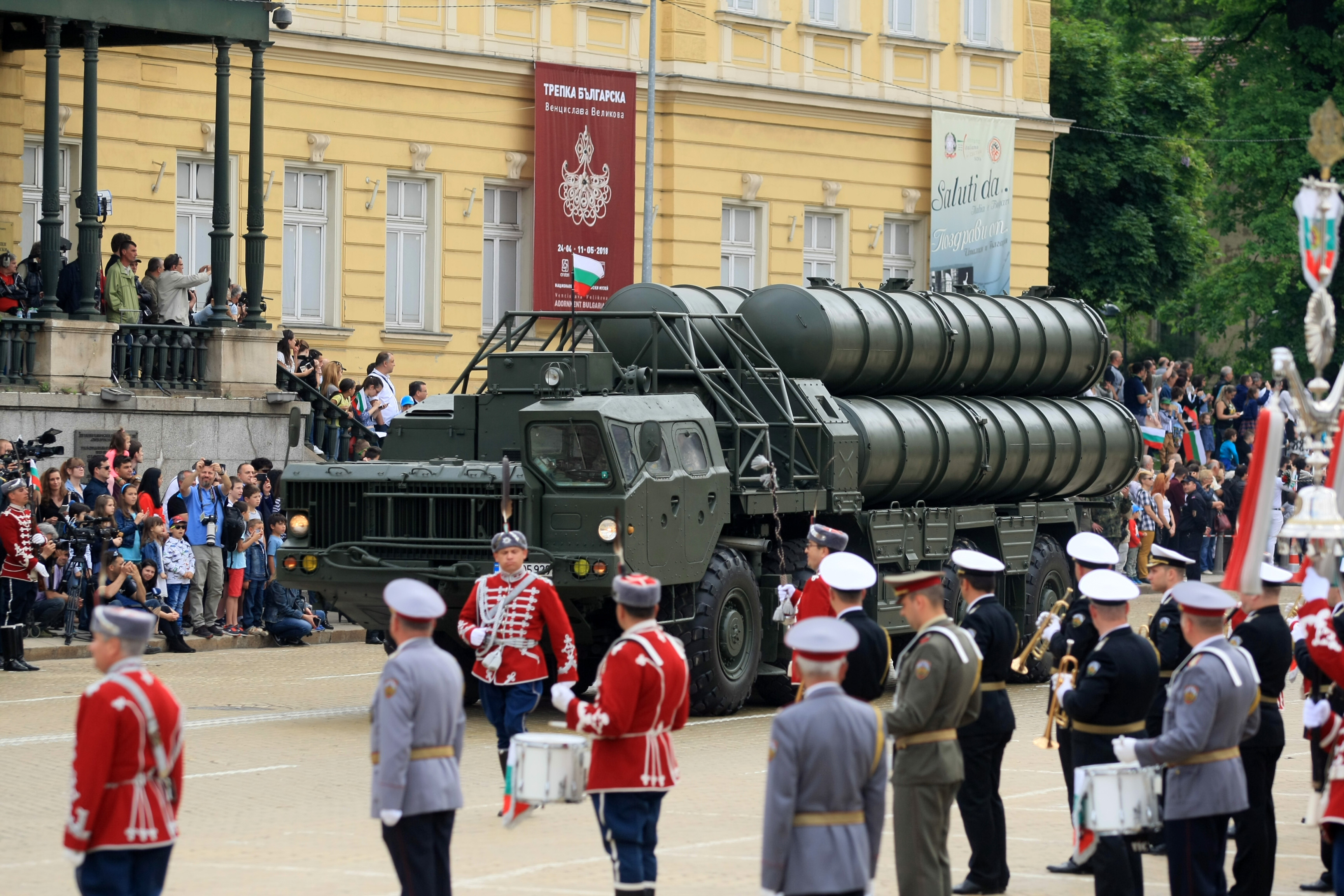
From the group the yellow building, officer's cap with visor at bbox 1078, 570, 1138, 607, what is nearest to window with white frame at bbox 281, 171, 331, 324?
the yellow building

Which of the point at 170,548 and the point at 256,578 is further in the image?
the point at 256,578

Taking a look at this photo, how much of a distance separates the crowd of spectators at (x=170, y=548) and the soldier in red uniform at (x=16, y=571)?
69 centimetres

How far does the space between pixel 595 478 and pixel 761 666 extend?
2.94 m

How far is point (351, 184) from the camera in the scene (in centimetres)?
3291

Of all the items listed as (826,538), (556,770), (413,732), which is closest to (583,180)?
(826,538)

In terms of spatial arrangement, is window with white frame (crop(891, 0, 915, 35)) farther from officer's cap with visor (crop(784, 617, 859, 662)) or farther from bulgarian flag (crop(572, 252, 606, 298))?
officer's cap with visor (crop(784, 617, 859, 662))

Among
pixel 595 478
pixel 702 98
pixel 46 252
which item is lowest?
pixel 595 478

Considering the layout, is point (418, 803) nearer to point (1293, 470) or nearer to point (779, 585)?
point (779, 585)

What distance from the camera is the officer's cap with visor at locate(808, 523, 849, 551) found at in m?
15.1

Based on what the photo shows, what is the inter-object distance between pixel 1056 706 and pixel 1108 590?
3.79ft

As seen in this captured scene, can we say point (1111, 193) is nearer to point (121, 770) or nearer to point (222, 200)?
point (222, 200)

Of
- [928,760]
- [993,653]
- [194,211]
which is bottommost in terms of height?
[928,760]

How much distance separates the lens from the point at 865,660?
12.1 metres

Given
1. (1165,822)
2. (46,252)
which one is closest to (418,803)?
(1165,822)
